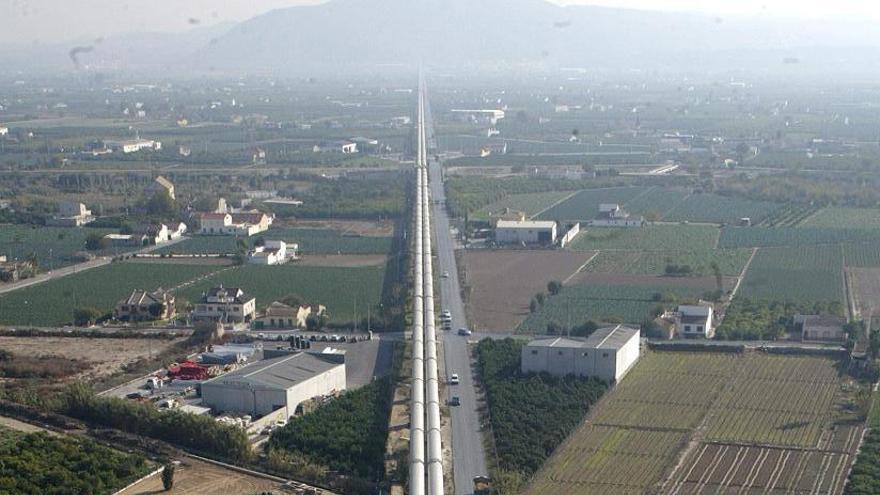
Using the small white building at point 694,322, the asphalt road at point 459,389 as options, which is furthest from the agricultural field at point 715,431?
the small white building at point 694,322

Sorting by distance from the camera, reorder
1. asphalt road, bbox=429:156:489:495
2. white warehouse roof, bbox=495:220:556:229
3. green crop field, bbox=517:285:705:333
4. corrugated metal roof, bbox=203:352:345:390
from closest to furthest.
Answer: asphalt road, bbox=429:156:489:495
corrugated metal roof, bbox=203:352:345:390
green crop field, bbox=517:285:705:333
white warehouse roof, bbox=495:220:556:229

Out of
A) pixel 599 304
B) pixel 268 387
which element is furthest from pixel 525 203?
pixel 268 387

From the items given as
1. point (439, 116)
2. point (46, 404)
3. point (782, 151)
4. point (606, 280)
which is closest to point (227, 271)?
point (606, 280)

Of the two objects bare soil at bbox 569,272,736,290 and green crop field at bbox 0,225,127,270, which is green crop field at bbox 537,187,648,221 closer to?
bare soil at bbox 569,272,736,290

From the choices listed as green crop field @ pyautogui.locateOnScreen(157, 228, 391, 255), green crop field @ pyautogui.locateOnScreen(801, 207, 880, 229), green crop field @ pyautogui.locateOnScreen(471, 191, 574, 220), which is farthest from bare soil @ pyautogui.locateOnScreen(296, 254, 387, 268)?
green crop field @ pyautogui.locateOnScreen(801, 207, 880, 229)

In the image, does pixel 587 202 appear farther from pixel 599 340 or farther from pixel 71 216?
pixel 599 340

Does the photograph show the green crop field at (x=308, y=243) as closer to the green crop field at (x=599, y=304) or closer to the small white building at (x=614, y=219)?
the small white building at (x=614, y=219)
